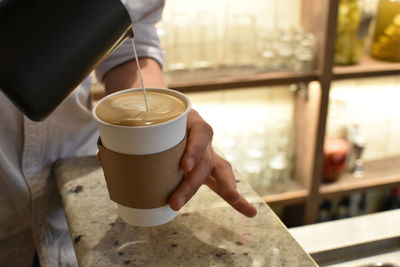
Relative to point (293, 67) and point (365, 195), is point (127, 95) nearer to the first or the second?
point (293, 67)

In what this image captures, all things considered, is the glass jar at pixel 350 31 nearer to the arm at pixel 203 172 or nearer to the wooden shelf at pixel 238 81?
the wooden shelf at pixel 238 81

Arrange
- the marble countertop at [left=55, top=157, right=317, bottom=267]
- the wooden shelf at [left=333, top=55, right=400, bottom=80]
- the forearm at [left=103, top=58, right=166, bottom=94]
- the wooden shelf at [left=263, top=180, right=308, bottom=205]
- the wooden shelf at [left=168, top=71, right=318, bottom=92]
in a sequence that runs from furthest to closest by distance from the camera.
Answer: the wooden shelf at [left=263, top=180, right=308, bottom=205]
the wooden shelf at [left=333, top=55, right=400, bottom=80]
the wooden shelf at [left=168, top=71, right=318, bottom=92]
the forearm at [left=103, top=58, right=166, bottom=94]
the marble countertop at [left=55, top=157, right=317, bottom=267]

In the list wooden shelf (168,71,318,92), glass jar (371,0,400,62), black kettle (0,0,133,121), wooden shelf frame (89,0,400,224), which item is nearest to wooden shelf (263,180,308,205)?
wooden shelf frame (89,0,400,224)

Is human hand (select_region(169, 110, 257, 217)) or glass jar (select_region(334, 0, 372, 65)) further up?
human hand (select_region(169, 110, 257, 217))

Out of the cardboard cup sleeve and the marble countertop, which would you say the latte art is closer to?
the cardboard cup sleeve

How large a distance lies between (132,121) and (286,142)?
5.13 feet

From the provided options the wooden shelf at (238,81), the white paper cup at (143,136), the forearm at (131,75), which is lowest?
the wooden shelf at (238,81)

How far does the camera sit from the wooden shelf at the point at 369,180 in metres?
2.01

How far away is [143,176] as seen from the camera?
53 cm

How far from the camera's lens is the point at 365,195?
2.33 metres

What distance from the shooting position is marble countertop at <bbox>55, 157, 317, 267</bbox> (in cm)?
55

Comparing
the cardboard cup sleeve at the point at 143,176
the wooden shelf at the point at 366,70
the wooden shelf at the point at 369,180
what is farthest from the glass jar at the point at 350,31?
the cardboard cup sleeve at the point at 143,176

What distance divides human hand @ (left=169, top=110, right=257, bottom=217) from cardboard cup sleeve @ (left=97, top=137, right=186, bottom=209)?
→ 0.01 meters

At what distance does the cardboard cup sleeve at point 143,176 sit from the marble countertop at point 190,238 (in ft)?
0.19
